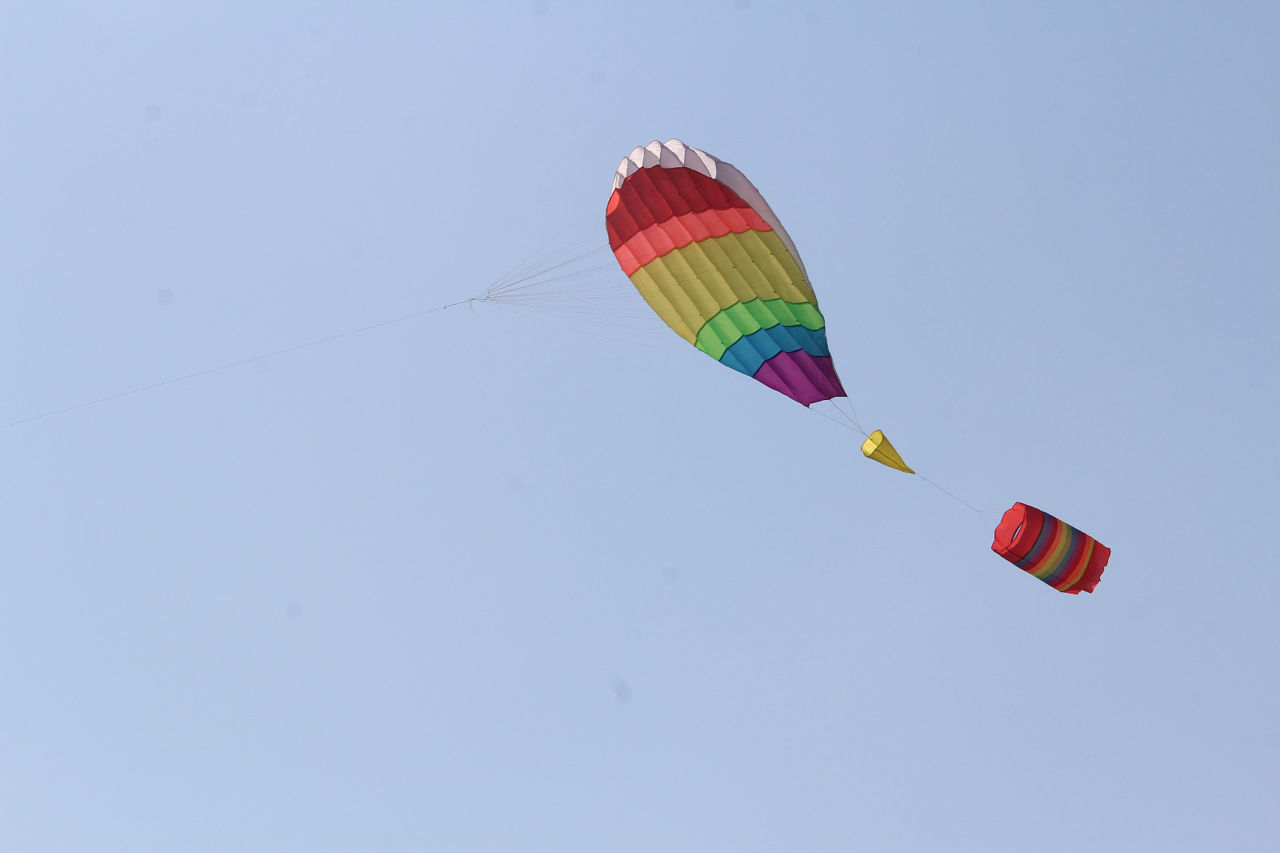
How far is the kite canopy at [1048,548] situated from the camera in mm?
21438

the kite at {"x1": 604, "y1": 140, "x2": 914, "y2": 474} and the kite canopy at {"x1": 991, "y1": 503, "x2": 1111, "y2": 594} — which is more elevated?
the kite at {"x1": 604, "y1": 140, "x2": 914, "y2": 474}

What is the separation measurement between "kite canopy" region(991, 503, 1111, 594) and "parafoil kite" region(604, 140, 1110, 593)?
0.04 meters

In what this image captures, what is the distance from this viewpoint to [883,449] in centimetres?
2092

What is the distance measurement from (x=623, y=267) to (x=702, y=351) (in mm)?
1991

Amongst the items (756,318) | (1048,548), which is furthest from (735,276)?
(1048,548)

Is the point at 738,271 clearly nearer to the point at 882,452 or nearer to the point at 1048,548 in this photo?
the point at 882,452

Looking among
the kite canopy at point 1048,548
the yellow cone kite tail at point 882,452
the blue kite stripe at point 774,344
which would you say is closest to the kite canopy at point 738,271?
the blue kite stripe at point 774,344

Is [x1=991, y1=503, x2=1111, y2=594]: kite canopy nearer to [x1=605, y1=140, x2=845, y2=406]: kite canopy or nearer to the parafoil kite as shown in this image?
the parafoil kite

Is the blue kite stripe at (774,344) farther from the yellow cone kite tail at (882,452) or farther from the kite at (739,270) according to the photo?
the yellow cone kite tail at (882,452)

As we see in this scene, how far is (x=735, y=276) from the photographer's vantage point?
72.9ft

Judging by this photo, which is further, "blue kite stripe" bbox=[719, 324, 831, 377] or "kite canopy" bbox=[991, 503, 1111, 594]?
"blue kite stripe" bbox=[719, 324, 831, 377]

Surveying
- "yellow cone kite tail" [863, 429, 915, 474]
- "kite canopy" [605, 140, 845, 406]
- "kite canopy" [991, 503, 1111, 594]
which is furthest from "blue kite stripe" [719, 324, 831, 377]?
"kite canopy" [991, 503, 1111, 594]

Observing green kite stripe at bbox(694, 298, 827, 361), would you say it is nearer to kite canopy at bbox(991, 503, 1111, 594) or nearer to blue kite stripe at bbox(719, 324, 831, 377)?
blue kite stripe at bbox(719, 324, 831, 377)

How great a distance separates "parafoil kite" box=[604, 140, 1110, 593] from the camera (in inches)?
875
